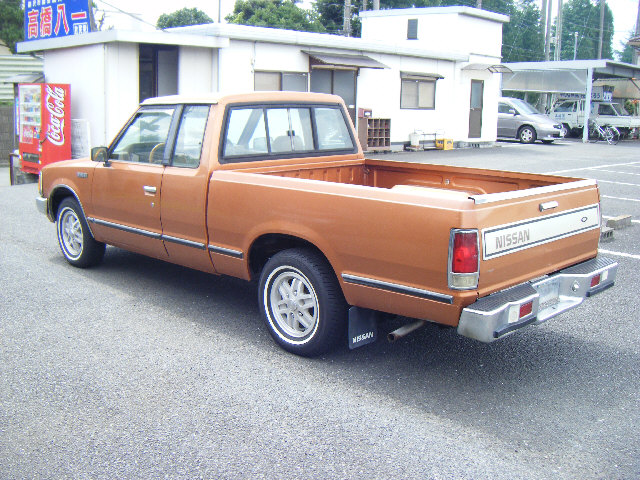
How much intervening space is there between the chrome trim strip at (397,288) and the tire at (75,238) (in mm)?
3502

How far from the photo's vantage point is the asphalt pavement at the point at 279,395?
11.5ft

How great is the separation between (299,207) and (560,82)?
30.0 m

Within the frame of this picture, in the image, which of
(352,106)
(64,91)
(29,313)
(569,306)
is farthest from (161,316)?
(352,106)

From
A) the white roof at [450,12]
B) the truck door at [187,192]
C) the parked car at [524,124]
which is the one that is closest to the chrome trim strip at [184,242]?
the truck door at [187,192]

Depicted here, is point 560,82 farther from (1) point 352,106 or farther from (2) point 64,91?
(2) point 64,91

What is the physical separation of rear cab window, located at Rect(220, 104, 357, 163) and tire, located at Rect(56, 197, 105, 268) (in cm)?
215

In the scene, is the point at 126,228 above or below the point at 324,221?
below

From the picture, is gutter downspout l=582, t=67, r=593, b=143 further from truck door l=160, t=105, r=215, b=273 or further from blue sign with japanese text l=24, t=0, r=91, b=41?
truck door l=160, t=105, r=215, b=273

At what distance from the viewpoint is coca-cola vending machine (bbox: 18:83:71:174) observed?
15625mm

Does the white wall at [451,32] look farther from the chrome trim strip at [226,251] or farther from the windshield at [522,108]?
the chrome trim strip at [226,251]

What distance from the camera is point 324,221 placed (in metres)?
4.54

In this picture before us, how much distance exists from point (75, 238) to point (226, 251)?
259 centimetres

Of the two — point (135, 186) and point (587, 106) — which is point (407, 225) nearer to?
point (135, 186)

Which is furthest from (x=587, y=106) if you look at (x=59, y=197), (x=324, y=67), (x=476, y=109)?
(x=59, y=197)
